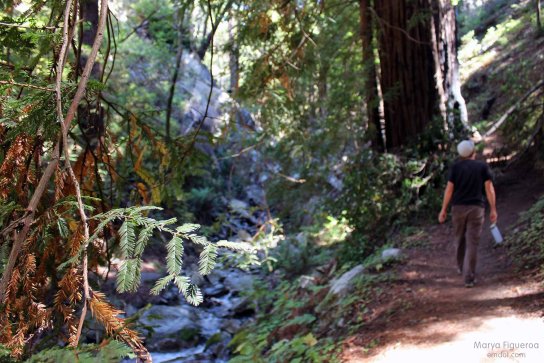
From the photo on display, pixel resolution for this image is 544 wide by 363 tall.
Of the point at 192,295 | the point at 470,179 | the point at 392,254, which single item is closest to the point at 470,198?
the point at 470,179

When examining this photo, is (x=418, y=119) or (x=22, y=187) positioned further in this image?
(x=418, y=119)

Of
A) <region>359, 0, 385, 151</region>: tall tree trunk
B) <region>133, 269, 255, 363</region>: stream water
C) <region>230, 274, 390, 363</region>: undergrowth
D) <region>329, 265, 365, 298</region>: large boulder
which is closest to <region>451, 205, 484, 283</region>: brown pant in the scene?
<region>230, 274, 390, 363</region>: undergrowth

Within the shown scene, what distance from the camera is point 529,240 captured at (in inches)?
245

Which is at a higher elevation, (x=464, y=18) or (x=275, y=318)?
(x=464, y=18)

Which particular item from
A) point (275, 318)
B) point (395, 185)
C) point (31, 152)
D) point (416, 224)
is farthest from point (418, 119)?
point (31, 152)

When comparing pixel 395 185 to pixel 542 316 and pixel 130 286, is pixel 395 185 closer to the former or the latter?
pixel 542 316

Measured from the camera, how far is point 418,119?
8758mm

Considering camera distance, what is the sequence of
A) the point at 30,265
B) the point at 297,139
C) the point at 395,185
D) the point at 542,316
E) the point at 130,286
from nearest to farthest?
the point at 130,286 → the point at 30,265 → the point at 542,316 → the point at 395,185 → the point at 297,139

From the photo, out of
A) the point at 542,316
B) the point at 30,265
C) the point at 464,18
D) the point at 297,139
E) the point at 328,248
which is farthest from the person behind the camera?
the point at 464,18

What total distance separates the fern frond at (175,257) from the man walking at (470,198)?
4765 millimetres

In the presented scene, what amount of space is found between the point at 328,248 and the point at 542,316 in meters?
7.73

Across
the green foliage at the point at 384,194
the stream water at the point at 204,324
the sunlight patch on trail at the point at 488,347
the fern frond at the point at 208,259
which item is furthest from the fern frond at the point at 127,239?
the green foliage at the point at 384,194

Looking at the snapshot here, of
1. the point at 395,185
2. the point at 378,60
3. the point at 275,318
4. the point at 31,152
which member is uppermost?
the point at 378,60

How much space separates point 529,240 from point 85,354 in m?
6.17
